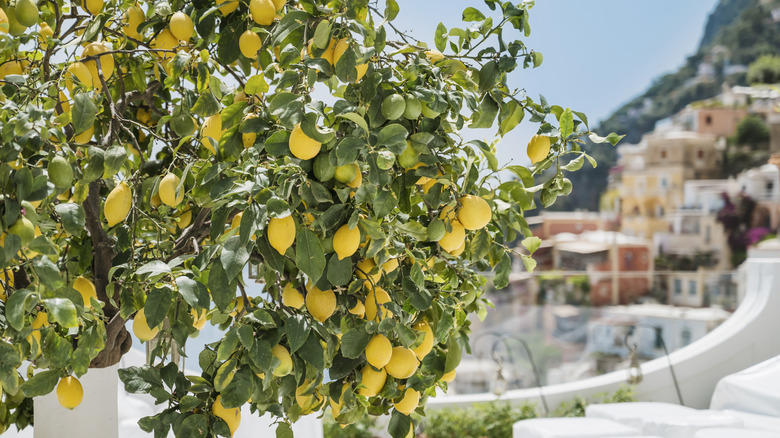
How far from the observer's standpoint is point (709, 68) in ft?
15.6

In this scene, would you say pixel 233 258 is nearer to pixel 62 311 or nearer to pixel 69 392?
pixel 62 311

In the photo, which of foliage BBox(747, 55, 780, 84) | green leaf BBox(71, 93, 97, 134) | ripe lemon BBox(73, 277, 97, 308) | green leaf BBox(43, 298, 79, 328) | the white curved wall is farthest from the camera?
foliage BBox(747, 55, 780, 84)

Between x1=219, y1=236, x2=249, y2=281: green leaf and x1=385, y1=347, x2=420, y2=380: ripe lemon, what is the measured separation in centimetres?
15

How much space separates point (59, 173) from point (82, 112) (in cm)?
6

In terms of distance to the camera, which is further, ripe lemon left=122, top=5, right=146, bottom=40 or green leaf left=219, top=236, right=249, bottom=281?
ripe lemon left=122, top=5, right=146, bottom=40

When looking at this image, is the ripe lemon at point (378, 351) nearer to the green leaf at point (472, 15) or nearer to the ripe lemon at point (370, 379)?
the ripe lemon at point (370, 379)

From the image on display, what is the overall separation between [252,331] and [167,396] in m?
0.12

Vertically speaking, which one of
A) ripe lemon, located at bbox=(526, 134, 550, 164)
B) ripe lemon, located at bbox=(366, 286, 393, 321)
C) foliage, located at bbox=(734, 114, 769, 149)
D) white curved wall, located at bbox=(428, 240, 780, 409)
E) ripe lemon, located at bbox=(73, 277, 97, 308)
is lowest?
white curved wall, located at bbox=(428, 240, 780, 409)

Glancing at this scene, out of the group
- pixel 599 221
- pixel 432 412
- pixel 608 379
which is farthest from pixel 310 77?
pixel 599 221

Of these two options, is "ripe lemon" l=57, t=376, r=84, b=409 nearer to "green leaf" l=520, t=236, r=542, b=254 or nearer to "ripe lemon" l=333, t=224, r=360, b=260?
"ripe lemon" l=333, t=224, r=360, b=260

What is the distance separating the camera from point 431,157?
469mm

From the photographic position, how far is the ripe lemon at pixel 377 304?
458mm

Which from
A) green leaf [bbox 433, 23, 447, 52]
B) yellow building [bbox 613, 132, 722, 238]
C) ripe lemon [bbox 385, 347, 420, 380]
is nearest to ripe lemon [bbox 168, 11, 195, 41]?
green leaf [bbox 433, 23, 447, 52]

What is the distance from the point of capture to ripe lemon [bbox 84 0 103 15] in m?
0.59
